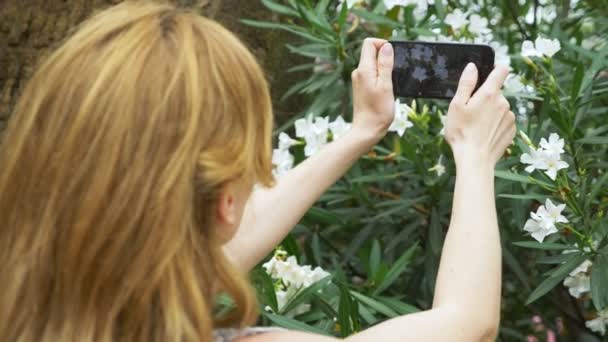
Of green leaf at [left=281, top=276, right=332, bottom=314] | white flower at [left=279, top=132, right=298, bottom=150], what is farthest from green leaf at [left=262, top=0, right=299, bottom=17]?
green leaf at [left=281, top=276, right=332, bottom=314]

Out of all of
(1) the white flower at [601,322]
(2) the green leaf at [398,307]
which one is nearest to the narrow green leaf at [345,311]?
(2) the green leaf at [398,307]

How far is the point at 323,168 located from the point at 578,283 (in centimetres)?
75

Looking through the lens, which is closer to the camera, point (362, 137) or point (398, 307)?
point (362, 137)

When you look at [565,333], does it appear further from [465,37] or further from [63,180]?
[63,180]

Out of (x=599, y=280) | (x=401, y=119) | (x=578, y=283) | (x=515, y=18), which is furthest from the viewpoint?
(x=515, y=18)

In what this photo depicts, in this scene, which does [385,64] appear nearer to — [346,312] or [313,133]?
[346,312]

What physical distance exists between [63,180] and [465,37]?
5.04ft

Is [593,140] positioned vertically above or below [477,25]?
below

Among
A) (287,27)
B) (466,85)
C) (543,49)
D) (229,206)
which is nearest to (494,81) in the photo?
(466,85)

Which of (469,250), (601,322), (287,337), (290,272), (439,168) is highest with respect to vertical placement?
(469,250)

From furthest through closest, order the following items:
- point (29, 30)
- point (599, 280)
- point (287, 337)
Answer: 1. point (29, 30)
2. point (599, 280)
3. point (287, 337)

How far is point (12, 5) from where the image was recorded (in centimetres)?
297

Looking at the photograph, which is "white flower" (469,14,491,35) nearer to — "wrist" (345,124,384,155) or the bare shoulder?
"wrist" (345,124,384,155)

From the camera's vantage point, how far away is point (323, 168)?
2.04 meters
